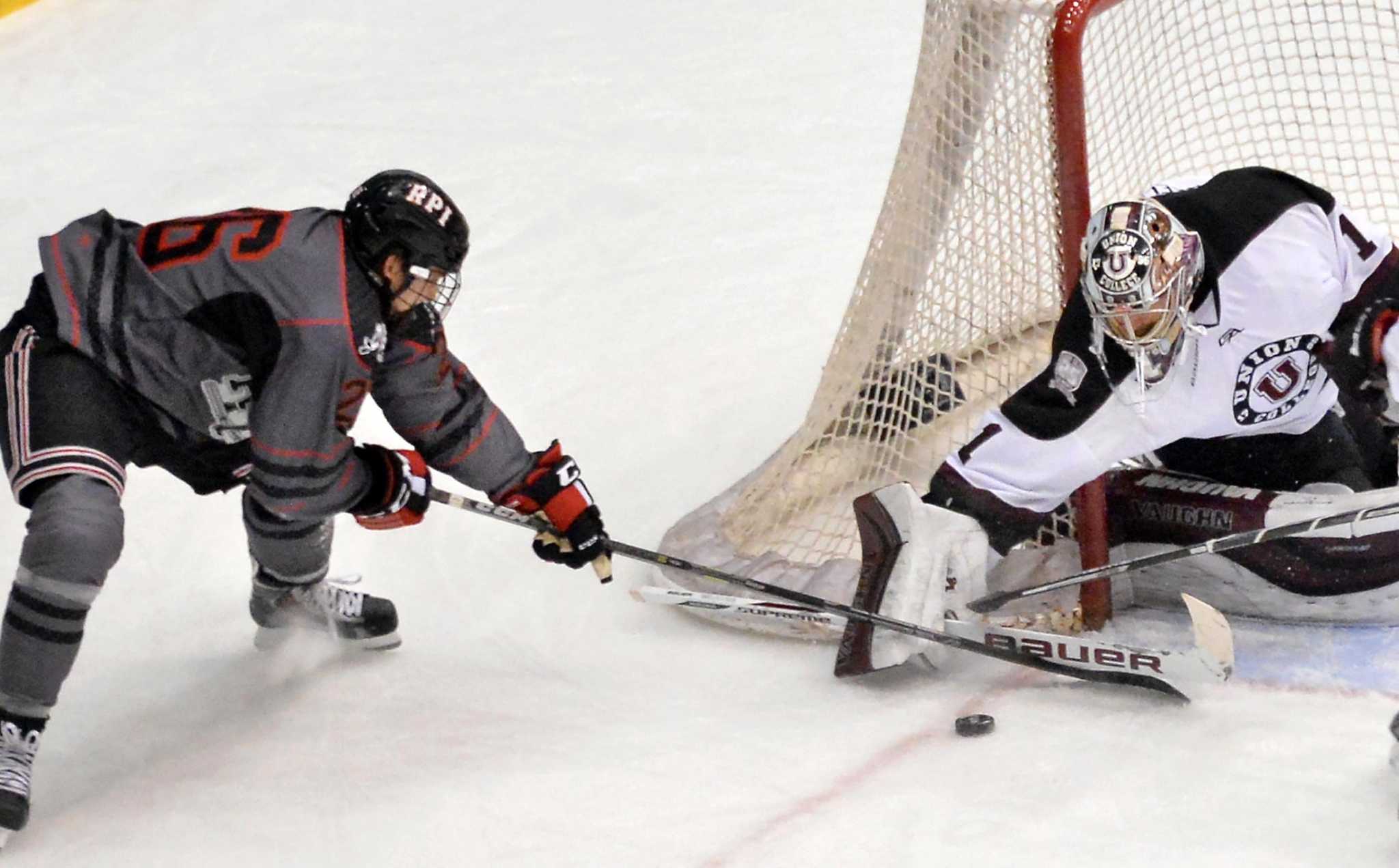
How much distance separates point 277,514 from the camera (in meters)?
2.68

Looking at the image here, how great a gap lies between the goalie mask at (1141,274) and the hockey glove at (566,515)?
92cm

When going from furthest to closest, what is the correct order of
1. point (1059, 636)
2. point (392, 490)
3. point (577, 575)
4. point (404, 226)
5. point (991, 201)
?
point (577, 575), point (991, 201), point (392, 490), point (1059, 636), point (404, 226)

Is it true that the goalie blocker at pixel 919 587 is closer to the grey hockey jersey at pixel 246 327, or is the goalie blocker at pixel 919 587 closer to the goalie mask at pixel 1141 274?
the goalie mask at pixel 1141 274

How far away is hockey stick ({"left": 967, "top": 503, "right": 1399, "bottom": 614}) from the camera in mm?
2561

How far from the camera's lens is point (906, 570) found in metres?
2.70

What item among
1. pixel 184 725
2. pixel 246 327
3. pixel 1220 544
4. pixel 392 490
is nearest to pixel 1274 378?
pixel 1220 544

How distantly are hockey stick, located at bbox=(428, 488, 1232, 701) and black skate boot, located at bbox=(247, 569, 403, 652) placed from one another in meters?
0.29

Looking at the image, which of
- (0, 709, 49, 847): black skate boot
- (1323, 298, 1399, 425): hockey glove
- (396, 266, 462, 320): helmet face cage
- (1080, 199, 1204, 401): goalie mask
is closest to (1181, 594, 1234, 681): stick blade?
(1080, 199, 1204, 401): goalie mask

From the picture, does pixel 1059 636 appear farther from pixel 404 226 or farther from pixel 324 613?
pixel 324 613

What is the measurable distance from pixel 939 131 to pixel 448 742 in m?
1.41

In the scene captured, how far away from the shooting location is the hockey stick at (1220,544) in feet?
8.40

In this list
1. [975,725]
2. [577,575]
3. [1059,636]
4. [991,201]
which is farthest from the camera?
[577,575]

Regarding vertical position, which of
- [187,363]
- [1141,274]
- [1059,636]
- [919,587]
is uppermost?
[187,363]

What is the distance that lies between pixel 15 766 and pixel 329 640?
75 cm
